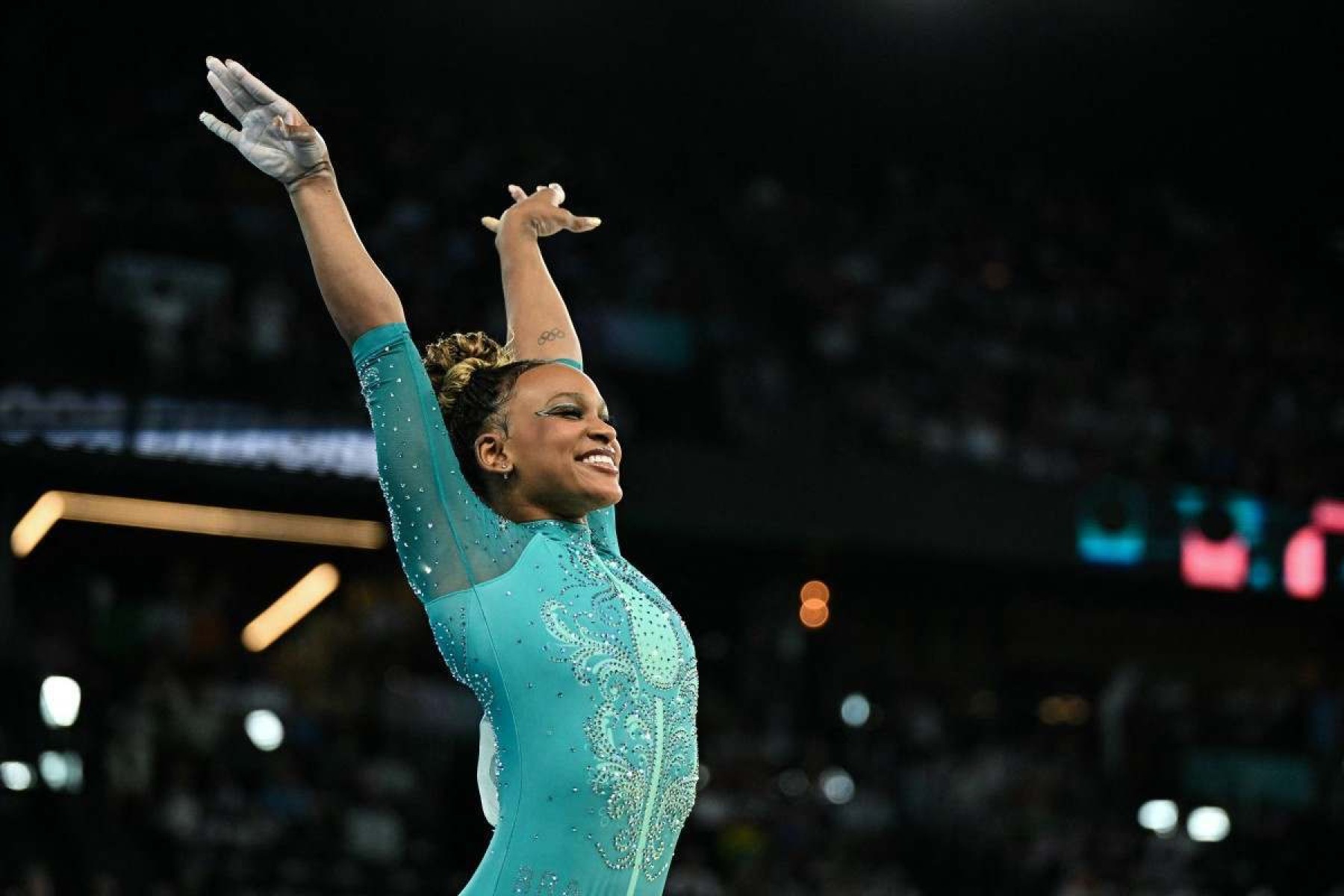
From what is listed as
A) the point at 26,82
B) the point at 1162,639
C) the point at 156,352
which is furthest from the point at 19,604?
the point at 1162,639

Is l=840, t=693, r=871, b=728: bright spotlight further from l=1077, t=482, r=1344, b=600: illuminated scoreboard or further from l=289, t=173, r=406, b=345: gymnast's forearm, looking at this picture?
l=289, t=173, r=406, b=345: gymnast's forearm

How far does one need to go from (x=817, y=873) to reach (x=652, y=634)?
27.4 feet

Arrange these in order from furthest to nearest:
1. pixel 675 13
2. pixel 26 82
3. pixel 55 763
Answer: pixel 675 13 → pixel 26 82 → pixel 55 763

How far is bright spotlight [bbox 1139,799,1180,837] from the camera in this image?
12.9 metres

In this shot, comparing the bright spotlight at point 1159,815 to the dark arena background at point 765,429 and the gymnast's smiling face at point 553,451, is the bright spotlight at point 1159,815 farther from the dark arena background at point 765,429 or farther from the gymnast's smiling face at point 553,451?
the gymnast's smiling face at point 553,451

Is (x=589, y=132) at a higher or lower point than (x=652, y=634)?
higher

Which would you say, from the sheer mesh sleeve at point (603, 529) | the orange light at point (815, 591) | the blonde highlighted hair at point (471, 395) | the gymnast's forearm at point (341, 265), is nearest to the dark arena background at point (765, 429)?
the orange light at point (815, 591)

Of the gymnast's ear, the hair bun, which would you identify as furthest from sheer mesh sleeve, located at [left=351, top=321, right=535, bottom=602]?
the hair bun

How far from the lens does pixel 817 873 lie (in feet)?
35.7

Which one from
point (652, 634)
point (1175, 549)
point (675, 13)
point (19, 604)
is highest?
point (675, 13)

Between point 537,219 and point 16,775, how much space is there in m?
6.40

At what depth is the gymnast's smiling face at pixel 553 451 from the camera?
2918 millimetres

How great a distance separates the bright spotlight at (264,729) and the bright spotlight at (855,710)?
435cm

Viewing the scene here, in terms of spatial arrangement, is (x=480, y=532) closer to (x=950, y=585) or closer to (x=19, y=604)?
(x=19, y=604)
